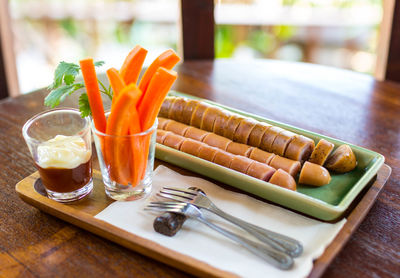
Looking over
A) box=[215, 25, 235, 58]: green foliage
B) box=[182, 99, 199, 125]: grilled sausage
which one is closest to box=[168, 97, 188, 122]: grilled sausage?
box=[182, 99, 199, 125]: grilled sausage

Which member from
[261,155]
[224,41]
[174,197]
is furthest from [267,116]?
[224,41]

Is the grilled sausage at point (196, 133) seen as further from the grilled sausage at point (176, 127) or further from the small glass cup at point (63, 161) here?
the small glass cup at point (63, 161)

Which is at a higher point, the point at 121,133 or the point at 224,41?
the point at 121,133

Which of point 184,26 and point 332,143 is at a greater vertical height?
point 184,26

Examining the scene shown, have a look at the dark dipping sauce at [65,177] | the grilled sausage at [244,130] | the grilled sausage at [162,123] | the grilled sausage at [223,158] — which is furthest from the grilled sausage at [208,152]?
the dark dipping sauce at [65,177]

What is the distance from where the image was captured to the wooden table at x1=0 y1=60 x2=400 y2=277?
926 millimetres

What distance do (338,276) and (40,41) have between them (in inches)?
147

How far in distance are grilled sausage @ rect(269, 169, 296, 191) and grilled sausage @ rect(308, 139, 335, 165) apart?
5.3 inches

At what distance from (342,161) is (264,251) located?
1.37 ft

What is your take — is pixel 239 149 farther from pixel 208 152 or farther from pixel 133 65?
pixel 133 65

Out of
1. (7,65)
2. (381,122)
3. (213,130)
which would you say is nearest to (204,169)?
(213,130)

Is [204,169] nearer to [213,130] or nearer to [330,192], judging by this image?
[213,130]

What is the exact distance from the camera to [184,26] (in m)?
2.16

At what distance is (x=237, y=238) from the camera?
0.93 metres
